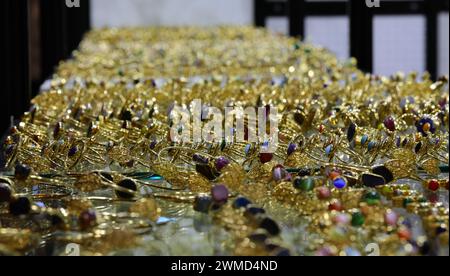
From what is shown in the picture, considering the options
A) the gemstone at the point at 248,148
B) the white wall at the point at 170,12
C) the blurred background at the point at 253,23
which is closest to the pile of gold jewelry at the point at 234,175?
the gemstone at the point at 248,148

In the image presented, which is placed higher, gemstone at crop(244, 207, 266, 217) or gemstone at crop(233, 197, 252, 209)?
gemstone at crop(233, 197, 252, 209)

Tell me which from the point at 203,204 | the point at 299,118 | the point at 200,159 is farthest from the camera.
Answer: the point at 299,118

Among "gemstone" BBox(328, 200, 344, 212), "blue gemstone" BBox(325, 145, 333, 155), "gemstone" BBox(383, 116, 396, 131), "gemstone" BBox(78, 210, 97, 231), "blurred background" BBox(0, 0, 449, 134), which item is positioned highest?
"blurred background" BBox(0, 0, 449, 134)

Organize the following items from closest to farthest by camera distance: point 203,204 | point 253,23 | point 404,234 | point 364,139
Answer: point 404,234 → point 203,204 → point 364,139 → point 253,23

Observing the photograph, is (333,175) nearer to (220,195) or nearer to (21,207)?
(220,195)

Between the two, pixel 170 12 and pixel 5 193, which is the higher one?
pixel 170 12

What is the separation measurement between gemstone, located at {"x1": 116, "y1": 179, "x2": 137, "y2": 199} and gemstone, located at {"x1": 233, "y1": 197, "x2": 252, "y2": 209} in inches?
9.1

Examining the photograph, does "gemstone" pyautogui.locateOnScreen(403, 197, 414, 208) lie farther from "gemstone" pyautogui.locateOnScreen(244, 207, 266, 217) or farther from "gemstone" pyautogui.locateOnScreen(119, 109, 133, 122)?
"gemstone" pyautogui.locateOnScreen(119, 109, 133, 122)

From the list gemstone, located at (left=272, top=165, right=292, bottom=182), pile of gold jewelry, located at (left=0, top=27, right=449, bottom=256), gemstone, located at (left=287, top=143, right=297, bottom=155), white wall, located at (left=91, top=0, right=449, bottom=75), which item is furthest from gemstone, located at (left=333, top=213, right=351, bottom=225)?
white wall, located at (left=91, top=0, right=449, bottom=75)

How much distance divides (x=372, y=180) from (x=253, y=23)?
666cm

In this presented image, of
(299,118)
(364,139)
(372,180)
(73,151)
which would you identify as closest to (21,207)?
(73,151)

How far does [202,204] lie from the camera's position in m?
1.13

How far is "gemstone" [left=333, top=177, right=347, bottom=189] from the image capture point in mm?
1175
